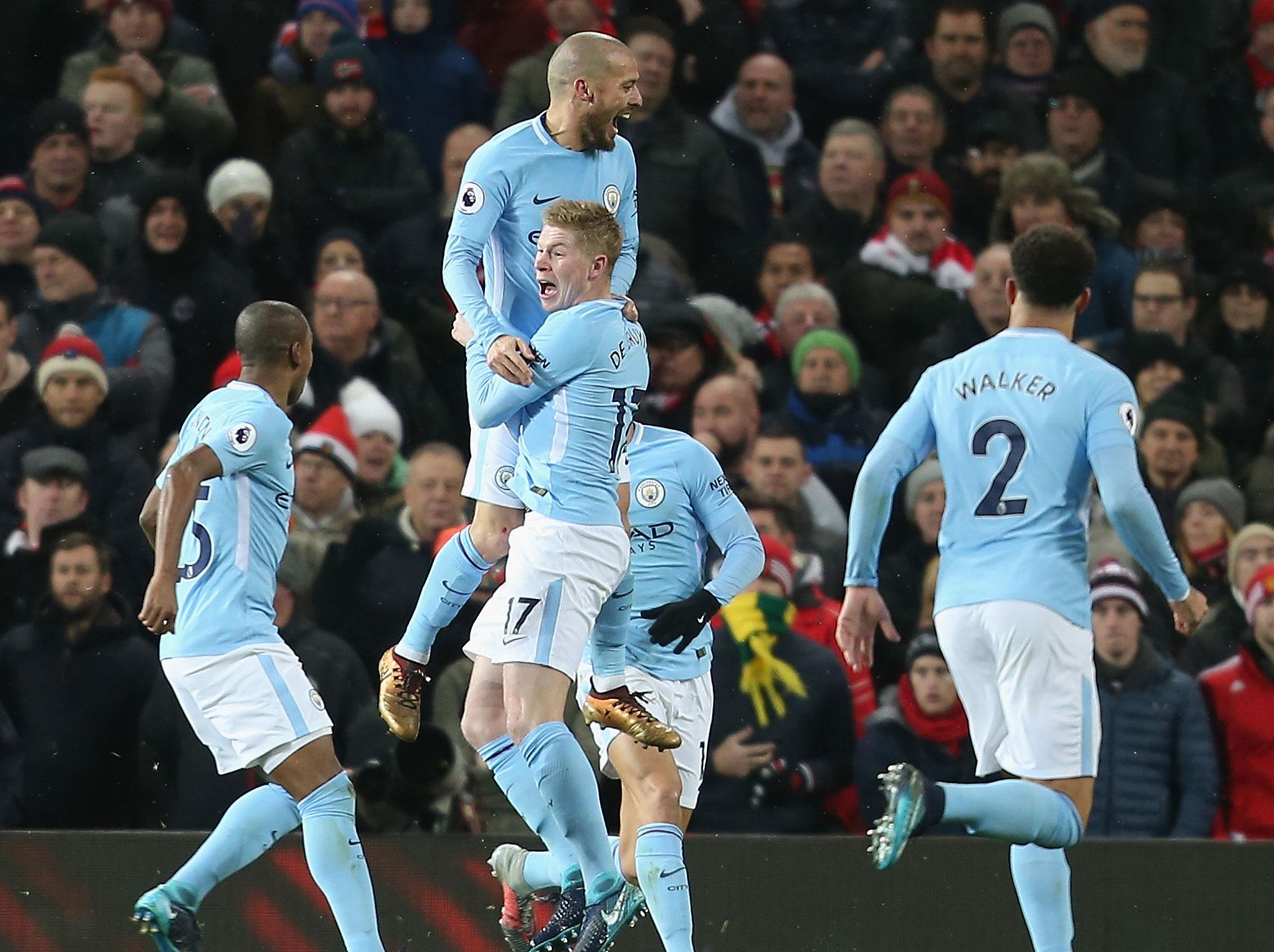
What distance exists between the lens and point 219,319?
10.9 m

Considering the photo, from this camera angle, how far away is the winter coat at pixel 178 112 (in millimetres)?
11656

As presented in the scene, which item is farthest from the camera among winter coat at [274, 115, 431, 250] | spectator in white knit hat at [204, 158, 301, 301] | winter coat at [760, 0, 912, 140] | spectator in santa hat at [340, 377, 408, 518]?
winter coat at [760, 0, 912, 140]

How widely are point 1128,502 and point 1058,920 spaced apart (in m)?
1.36

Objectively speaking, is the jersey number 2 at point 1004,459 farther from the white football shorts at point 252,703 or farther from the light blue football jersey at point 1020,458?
the white football shorts at point 252,703

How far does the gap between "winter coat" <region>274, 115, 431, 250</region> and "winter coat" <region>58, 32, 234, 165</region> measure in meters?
0.38

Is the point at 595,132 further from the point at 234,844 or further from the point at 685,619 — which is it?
the point at 234,844

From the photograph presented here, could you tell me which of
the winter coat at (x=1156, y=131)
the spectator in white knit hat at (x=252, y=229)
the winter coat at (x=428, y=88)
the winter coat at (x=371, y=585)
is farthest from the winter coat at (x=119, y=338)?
the winter coat at (x=1156, y=131)

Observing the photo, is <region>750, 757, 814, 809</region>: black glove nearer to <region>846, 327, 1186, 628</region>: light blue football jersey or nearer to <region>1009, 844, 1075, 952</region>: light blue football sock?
<region>1009, 844, 1075, 952</region>: light blue football sock

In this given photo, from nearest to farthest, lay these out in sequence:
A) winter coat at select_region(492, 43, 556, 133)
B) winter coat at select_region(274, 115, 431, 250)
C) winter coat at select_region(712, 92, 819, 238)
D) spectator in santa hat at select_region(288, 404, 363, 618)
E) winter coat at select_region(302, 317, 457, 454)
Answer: spectator in santa hat at select_region(288, 404, 363, 618)
winter coat at select_region(302, 317, 457, 454)
winter coat at select_region(274, 115, 431, 250)
winter coat at select_region(492, 43, 556, 133)
winter coat at select_region(712, 92, 819, 238)

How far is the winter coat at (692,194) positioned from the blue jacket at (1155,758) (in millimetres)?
3547

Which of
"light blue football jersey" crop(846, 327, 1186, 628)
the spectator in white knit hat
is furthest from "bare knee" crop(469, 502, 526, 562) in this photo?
the spectator in white knit hat

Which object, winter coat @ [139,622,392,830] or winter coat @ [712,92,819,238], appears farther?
winter coat @ [712,92,819,238]

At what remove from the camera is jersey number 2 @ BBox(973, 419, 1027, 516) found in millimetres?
7004

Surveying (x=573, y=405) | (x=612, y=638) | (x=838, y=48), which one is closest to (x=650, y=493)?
(x=612, y=638)
